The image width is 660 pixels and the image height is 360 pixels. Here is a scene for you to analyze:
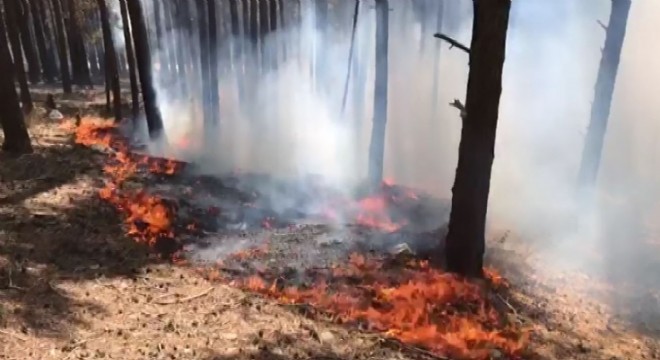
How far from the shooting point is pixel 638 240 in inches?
495

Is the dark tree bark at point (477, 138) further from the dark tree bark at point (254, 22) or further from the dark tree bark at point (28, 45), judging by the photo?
the dark tree bark at point (28, 45)

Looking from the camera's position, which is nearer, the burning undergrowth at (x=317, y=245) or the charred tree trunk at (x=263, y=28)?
the burning undergrowth at (x=317, y=245)

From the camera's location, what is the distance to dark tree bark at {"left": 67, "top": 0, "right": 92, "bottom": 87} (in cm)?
2036

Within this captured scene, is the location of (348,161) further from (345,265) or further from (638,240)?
(345,265)

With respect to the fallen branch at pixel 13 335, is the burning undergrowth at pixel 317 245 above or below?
below

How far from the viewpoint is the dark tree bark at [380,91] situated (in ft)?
45.3

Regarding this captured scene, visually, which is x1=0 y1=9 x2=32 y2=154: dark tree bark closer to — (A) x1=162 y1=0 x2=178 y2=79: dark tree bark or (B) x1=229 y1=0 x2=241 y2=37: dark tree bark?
(B) x1=229 y1=0 x2=241 y2=37: dark tree bark

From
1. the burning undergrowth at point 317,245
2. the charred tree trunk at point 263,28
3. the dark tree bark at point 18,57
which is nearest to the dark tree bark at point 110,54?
the dark tree bark at point 18,57

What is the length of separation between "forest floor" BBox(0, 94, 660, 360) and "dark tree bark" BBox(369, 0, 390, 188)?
5410 mm

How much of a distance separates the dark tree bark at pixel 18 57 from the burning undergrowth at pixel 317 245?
1747 millimetres

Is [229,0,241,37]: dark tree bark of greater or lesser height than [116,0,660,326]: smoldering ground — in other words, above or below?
above

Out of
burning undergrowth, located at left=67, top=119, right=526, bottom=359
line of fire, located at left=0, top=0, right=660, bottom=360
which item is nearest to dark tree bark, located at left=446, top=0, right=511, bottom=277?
line of fire, located at left=0, top=0, right=660, bottom=360

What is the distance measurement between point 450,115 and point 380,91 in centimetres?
792

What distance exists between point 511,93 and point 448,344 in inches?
645
